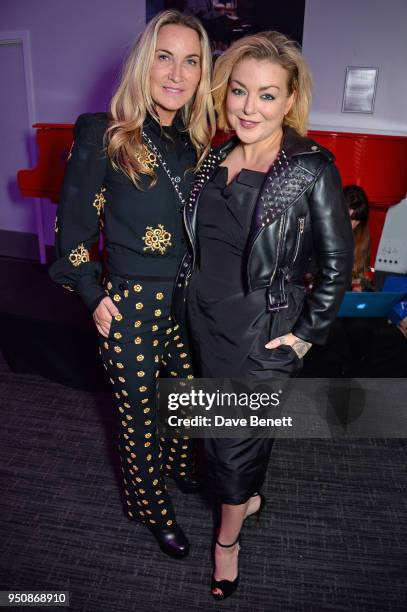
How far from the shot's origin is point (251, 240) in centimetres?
134

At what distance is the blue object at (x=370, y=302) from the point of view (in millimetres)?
2543

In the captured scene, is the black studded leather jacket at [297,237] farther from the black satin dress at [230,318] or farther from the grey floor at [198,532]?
the grey floor at [198,532]

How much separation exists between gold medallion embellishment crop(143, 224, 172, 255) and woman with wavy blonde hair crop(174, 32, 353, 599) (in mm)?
95

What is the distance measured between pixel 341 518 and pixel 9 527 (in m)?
1.40

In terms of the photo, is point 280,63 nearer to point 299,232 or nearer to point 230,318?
point 299,232

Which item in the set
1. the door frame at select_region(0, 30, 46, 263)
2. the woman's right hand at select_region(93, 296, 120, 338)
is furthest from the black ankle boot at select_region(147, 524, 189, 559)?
the door frame at select_region(0, 30, 46, 263)

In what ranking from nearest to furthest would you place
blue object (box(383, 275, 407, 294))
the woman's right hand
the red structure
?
the woman's right hand
blue object (box(383, 275, 407, 294))
the red structure

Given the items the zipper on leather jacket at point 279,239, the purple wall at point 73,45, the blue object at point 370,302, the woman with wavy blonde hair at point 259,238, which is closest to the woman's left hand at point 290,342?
the woman with wavy blonde hair at point 259,238

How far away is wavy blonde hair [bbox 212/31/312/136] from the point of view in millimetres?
1288

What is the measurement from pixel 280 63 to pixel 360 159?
213 cm

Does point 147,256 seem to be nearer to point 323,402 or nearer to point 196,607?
point 196,607

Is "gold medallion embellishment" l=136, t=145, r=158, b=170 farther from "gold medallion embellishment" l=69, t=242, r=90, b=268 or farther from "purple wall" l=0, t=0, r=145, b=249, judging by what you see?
"purple wall" l=0, t=0, r=145, b=249

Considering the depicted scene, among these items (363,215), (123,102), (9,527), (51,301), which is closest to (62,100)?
(51,301)

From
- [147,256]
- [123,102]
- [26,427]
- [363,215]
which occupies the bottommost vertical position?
[26,427]
